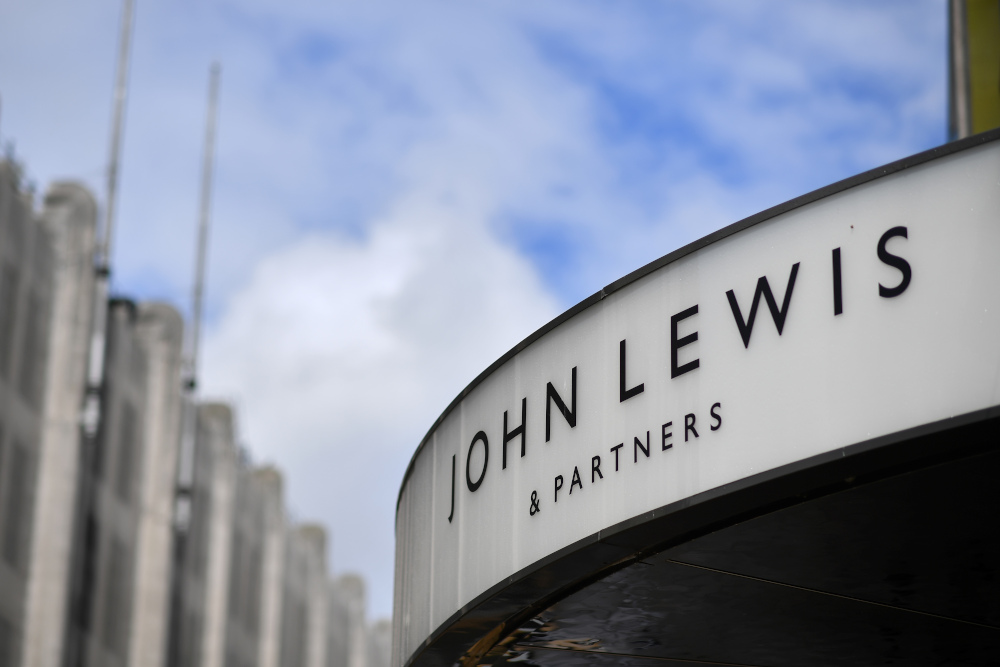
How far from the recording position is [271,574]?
54.3 metres

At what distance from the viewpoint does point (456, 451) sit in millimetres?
12398

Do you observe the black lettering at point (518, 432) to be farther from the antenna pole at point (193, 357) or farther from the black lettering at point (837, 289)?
the antenna pole at point (193, 357)

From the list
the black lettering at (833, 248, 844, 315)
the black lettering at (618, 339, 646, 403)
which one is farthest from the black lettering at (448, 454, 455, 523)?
the black lettering at (833, 248, 844, 315)

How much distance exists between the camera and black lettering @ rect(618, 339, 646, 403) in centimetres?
996

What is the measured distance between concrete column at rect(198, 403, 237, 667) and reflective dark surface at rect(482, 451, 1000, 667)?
35.8 m

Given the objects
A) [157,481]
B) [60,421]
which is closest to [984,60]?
[60,421]

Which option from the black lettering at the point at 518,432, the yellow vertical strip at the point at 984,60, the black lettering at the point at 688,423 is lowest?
the black lettering at the point at 688,423

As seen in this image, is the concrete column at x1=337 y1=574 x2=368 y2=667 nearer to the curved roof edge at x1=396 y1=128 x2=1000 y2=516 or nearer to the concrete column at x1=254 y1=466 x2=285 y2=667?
the concrete column at x1=254 y1=466 x2=285 y2=667

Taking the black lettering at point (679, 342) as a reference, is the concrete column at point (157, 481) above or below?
above

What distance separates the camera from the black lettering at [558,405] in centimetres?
1065

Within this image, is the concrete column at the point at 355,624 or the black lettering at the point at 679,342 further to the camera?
the concrete column at the point at 355,624

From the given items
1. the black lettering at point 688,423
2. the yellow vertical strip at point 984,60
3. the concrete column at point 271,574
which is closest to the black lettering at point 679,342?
the black lettering at point 688,423

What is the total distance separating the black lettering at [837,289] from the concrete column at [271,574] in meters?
47.0

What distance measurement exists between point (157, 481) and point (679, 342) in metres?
36.2
